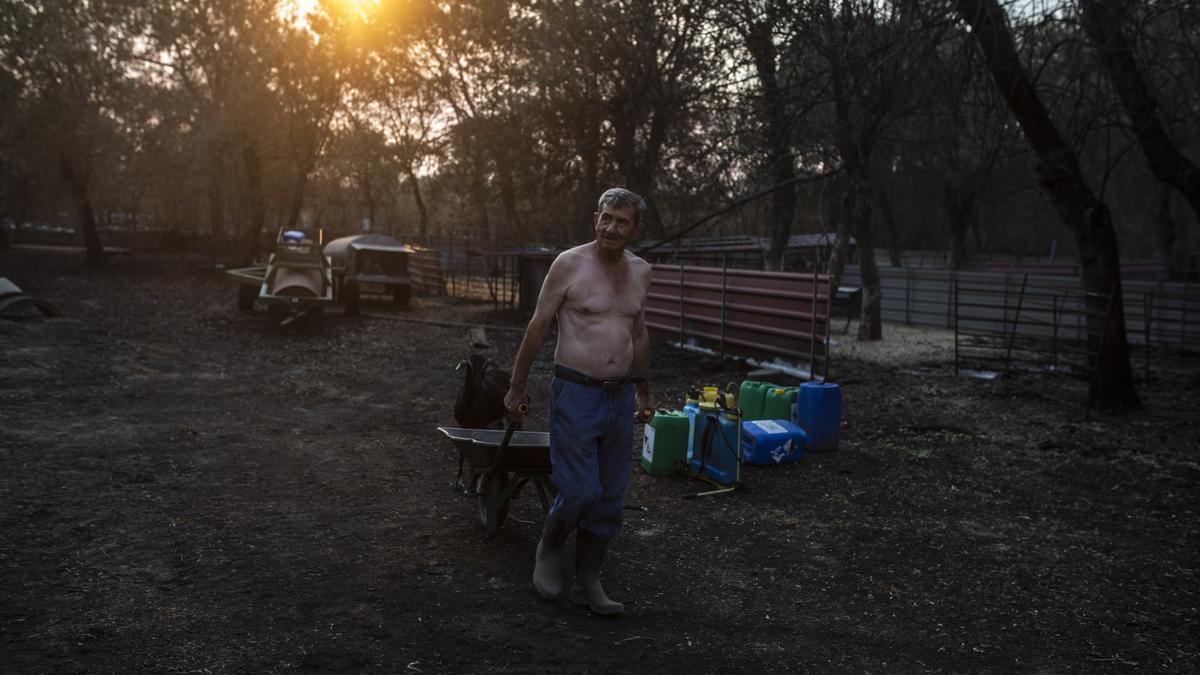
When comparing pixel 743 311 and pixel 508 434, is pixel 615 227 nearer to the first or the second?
pixel 508 434

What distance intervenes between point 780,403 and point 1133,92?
17.8 ft

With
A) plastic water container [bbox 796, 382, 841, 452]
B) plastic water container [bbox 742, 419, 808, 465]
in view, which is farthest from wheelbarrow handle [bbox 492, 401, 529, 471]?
plastic water container [bbox 796, 382, 841, 452]

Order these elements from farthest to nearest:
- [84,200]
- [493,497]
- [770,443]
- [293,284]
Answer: [84,200], [293,284], [770,443], [493,497]

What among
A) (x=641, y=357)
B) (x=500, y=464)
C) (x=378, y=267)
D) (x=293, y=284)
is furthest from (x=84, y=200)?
(x=641, y=357)

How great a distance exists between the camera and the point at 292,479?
682 cm

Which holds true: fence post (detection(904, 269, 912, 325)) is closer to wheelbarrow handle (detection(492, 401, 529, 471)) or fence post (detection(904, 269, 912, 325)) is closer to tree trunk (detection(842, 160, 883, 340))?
tree trunk (detection(842, 160, 883, 340))

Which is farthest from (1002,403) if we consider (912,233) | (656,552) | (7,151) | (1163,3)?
(912,233)

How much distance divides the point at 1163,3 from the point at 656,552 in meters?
6.06

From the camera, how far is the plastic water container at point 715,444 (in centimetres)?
722

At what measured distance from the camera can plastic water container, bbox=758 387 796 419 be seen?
8758mm

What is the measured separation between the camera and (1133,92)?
992cm

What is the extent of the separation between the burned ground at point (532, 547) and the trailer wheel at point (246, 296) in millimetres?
8423

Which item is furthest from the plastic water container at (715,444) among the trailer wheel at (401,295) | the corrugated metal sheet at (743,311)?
the trailer wheel at (401,295)

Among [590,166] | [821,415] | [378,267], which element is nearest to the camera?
[821,415]
